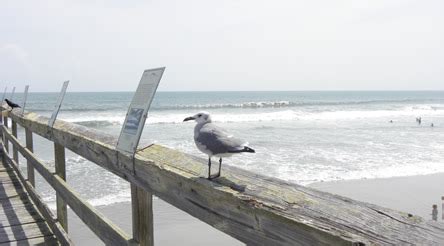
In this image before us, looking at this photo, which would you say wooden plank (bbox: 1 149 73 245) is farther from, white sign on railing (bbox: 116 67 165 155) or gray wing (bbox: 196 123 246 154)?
gray wing (bbox: 196 123 246 154)

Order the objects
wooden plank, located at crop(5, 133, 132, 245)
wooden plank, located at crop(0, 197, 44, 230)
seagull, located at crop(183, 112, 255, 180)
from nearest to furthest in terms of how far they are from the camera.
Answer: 1. seagull, located at crop(183, 112, 255, 180)
2. wooden plank, located at crop(5, 133, 132, 245)
3. wooden plank, located at crop(0, 197, 44, 230)

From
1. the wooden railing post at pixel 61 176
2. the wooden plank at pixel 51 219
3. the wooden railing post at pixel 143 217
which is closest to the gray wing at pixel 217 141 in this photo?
the wooden railing post at pixel 143 217

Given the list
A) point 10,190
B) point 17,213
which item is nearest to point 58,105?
point 17,213

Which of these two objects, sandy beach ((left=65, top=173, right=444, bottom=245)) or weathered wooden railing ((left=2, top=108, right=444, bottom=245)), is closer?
weathered wooden railing ((left=2, top=108, right=444, bottom=245))

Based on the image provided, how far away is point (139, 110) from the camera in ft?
6.22

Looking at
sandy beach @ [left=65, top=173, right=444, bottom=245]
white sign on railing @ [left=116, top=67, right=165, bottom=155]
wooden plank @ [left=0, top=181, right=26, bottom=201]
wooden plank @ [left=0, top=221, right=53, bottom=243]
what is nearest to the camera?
white sign on railing @ [left=116, top=67, right=165, bottom=155]

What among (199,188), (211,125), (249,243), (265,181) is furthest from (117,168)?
(249,243)

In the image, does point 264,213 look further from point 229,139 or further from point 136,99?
point 136,99

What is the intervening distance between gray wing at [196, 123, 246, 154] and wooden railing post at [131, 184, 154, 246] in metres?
0.42

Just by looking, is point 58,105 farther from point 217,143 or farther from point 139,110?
point 217,143

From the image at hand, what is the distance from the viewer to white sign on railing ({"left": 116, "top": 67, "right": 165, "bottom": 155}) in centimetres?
181

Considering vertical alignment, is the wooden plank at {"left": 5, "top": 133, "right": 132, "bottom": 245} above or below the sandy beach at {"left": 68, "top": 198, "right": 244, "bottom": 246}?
above

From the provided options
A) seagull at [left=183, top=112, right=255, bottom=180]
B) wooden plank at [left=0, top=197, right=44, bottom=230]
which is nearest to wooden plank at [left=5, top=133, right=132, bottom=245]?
seagull at [left=183, top=112, right=255, bottom=180]

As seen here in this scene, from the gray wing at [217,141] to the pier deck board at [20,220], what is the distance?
249cm
